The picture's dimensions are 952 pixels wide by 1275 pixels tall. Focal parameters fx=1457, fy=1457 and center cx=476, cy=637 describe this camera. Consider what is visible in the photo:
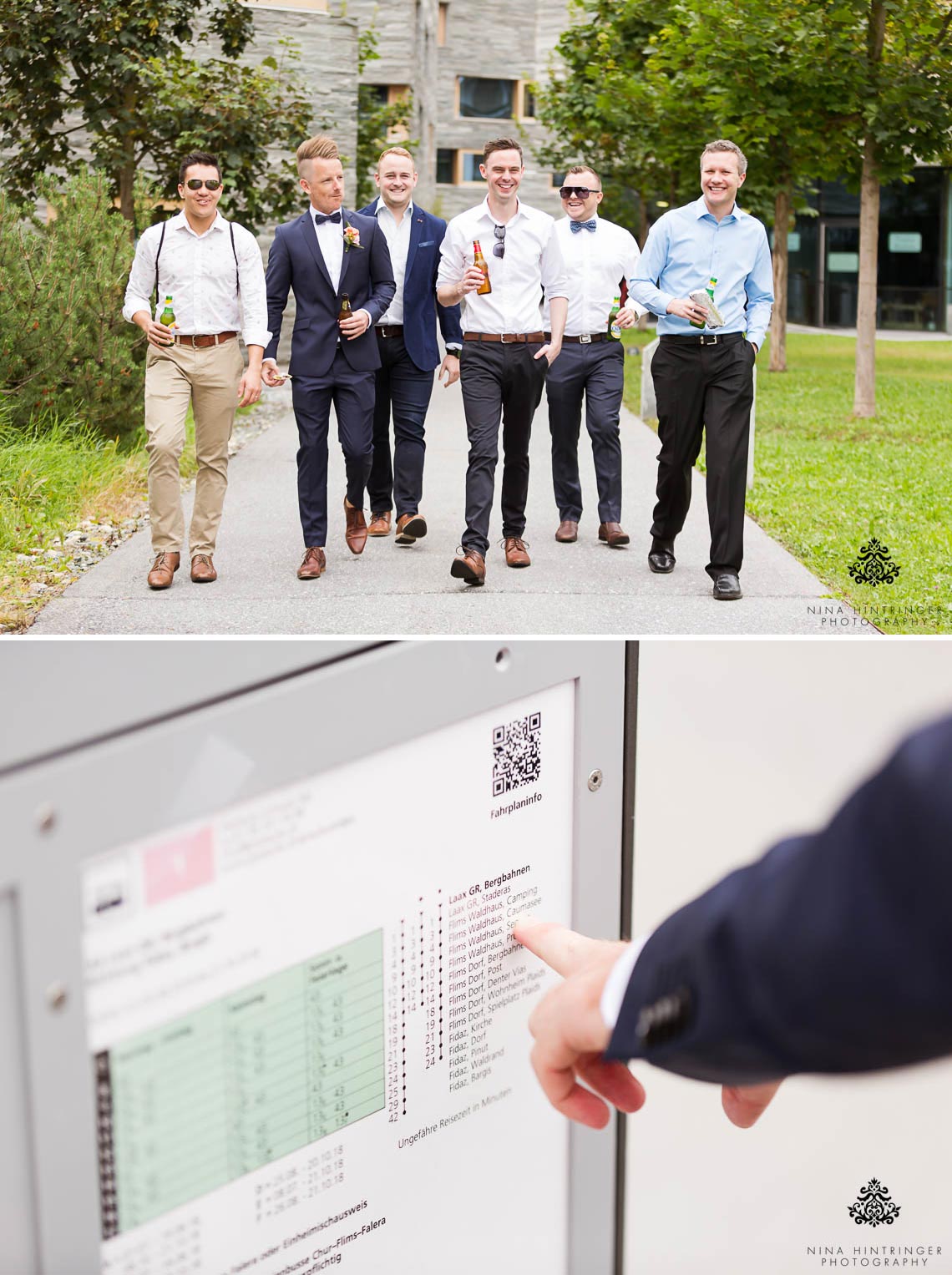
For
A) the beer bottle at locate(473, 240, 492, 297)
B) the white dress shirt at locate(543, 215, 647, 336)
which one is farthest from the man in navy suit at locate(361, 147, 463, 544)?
the white dress shirt at locate(543, 215, 647, 336)

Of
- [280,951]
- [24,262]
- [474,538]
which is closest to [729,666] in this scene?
[280,951]

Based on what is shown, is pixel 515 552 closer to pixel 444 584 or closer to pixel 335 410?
pixel 444 584

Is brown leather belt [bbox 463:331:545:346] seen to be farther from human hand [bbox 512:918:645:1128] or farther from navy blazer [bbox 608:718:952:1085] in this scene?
navy blazer [bbox 608:718:952:1085]

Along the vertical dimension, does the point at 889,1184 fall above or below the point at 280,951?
below

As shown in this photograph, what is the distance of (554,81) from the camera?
5.90ft

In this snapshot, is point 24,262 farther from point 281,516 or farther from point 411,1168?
point 411,1168

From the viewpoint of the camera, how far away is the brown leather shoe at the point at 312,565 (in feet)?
5.13

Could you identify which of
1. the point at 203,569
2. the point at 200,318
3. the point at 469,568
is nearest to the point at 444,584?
the point at 469,568

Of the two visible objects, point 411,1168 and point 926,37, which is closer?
point 411,1168

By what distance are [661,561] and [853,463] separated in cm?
42

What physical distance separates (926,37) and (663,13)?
1.11 ft

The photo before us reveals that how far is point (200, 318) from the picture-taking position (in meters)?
2.46

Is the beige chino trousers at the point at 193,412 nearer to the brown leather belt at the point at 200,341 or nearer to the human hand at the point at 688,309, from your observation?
the brown leather belt at the point at 200,341

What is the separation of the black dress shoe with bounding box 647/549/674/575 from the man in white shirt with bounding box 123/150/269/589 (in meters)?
0.72
